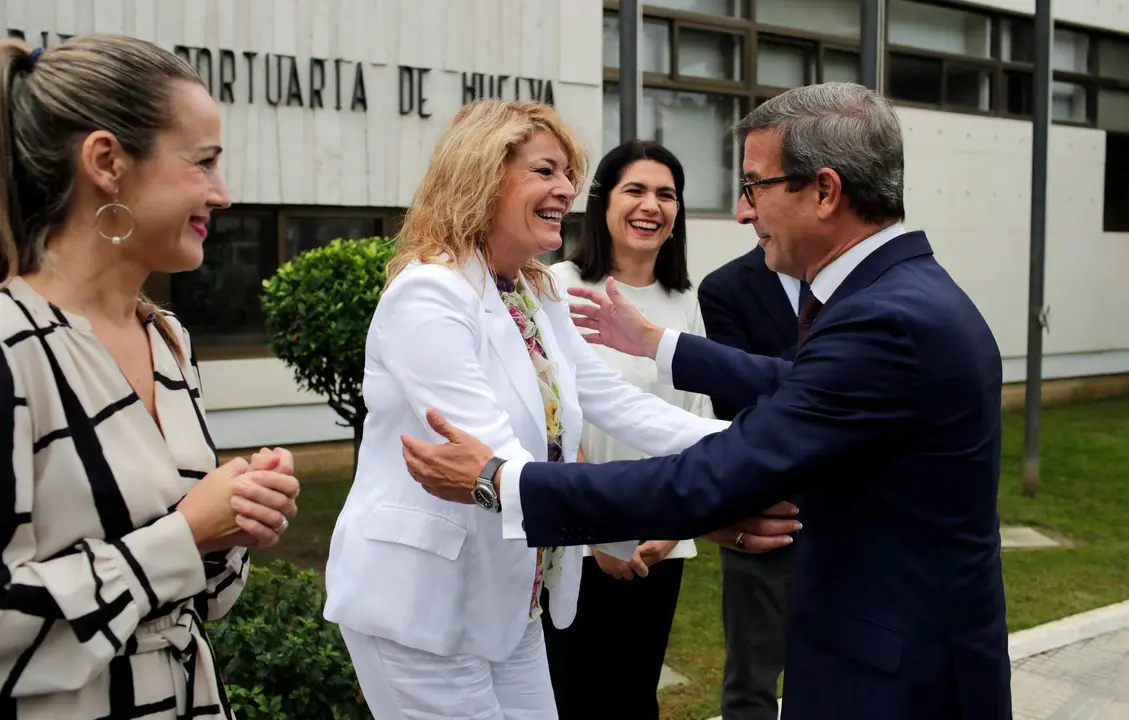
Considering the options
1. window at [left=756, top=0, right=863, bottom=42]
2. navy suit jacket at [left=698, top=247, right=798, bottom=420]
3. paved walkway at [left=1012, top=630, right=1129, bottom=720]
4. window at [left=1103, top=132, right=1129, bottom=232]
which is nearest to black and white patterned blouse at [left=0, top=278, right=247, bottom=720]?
navy suit jacket at [left=698, top=247, right=798, bottom=420]

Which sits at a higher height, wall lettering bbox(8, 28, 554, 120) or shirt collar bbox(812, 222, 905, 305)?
wall lettering bbox(8, 28, 554, 120)

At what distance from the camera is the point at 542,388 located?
2539mm

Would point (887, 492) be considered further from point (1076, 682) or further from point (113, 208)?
point (1076, 682)

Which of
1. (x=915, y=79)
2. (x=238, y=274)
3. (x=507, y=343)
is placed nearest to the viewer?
(x=507, y=343)

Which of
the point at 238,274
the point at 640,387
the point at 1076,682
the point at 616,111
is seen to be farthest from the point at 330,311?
the point at 616,111

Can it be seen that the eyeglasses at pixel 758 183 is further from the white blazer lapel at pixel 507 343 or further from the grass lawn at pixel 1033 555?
the grass lawn at pixel 1033 555

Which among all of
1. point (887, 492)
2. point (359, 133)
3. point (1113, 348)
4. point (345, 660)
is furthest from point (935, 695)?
point (1113, 348)

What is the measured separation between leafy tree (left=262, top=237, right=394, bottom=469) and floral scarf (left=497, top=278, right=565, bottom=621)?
3265 millimetres

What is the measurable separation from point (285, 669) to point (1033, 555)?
225 inches

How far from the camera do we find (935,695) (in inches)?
78.3

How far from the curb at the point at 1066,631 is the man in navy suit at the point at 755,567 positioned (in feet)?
6.63

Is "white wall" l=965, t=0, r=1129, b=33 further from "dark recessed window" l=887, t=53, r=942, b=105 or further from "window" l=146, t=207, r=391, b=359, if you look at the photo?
"window" l=146, t=207, r=391, b=359

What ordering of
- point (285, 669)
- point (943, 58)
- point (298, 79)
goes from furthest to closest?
point (943, 58) → point (298, 79) → point (285, 669)

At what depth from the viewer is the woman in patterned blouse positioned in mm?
1480
